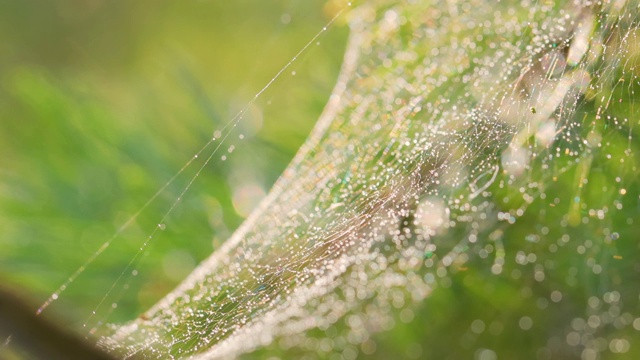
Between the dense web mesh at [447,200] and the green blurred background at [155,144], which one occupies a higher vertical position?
the green blurred background at [155,144]

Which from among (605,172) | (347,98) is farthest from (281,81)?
(605,172)

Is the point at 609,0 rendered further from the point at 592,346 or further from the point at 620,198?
the point at 592,346

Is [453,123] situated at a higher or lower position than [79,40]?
lower

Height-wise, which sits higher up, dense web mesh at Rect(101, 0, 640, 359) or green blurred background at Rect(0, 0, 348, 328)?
green blurred background at Rect(0, 0, 348, 328)
